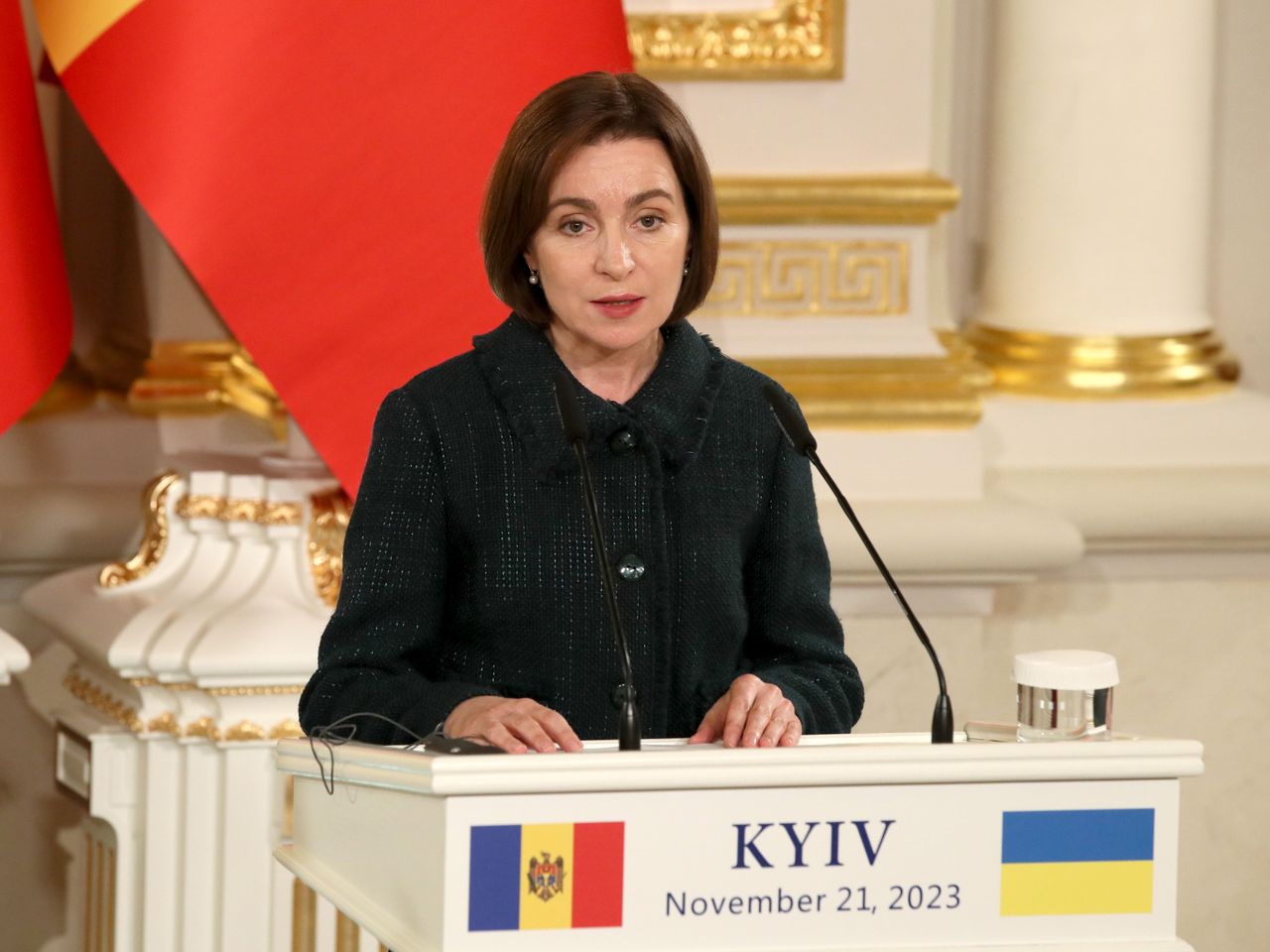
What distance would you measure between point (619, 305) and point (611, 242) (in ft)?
0.20

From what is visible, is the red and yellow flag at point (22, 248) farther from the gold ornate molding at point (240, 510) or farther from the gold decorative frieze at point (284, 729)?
the gold decorative frieze at point (284, 729)

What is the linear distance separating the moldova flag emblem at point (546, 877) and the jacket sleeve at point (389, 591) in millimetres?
376

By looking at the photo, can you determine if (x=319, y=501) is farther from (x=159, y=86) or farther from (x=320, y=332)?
(x=159, y=86)

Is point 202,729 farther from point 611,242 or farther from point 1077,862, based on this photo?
point 1077,862

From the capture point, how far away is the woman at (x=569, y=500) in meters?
1.90

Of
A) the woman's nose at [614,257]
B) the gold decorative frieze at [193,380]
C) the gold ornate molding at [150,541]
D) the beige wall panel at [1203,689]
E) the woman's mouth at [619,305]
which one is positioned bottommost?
the beige wall panel at [1203,689]

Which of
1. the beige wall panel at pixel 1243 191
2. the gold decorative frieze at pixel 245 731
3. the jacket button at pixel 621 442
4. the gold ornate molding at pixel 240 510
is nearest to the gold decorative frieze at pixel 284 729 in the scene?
the gold decorative frieze at pixel 245 731

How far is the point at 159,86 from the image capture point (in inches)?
111

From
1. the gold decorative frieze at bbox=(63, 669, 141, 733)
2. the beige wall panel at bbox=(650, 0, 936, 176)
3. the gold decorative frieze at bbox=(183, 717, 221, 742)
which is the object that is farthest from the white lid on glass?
the beige wall panel at bbox=(650, 0, 936, 176)

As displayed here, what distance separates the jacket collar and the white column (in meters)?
1.97

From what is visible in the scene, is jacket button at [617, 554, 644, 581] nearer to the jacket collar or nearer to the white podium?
the jacket collar

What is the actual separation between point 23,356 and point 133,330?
880 mm

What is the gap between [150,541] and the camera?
10.6ft

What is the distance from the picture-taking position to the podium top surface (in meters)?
1.44
